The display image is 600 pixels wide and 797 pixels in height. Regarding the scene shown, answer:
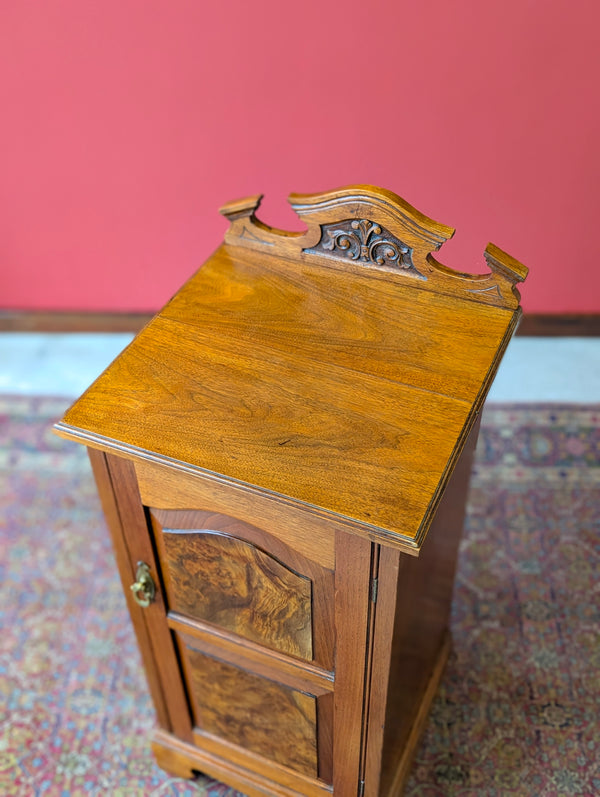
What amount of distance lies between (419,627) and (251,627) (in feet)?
1.25

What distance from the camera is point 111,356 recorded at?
2.94 m

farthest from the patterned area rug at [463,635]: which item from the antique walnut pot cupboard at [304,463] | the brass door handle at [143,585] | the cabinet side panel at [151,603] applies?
the brass door handle at [143,585]

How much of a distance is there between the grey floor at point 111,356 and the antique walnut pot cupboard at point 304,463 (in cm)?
115

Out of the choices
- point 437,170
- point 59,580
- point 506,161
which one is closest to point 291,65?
point 437,170

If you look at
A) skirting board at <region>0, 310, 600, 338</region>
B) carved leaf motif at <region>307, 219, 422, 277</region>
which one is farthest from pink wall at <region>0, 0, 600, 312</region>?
carved leaf motif at <region>307, 219, 422, 277</region>

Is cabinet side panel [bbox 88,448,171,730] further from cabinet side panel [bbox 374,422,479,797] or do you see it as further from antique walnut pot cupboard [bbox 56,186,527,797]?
cabinet side panel [bbox 374,422,479,797]

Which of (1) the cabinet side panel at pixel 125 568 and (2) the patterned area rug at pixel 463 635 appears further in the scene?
(2) the patterned area rug at pixel 463 635

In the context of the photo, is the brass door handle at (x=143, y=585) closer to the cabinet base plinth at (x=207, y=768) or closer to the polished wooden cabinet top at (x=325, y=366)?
the polished wooden cabinet top at (x=325, y=366)

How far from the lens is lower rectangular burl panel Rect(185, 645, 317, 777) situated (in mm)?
1512

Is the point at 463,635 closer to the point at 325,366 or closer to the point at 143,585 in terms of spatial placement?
the point at 143,585

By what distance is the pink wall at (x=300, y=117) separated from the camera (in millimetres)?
2213

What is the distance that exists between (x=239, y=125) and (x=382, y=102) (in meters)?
0.42

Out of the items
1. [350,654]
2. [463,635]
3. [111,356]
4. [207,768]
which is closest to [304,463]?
[350,654]

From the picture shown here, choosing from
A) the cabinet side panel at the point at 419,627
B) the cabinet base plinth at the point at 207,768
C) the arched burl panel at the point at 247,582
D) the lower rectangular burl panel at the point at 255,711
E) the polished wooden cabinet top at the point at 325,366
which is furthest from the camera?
the cabinet base plinth at the point at 207,768
